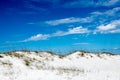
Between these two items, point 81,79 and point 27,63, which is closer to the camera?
point 81,79

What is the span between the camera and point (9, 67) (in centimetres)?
2675

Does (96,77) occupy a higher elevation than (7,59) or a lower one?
lower

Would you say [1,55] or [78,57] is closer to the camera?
[1,55]

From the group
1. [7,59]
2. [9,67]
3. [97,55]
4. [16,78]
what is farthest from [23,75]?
[97,55]

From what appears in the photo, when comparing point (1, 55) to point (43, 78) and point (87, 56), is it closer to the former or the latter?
point (43, 78)

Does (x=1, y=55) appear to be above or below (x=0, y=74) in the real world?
above

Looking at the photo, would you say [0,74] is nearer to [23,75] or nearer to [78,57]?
[23,75]

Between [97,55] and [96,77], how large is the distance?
32.3m

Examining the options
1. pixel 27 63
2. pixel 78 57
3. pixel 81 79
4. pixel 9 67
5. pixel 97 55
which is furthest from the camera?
pixel 97 55

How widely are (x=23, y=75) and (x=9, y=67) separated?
4557 millimetres

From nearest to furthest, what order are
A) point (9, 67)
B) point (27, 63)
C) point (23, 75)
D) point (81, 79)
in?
point (81, 79)
point (23, 75)
point (9, 67)
point (27, 63)

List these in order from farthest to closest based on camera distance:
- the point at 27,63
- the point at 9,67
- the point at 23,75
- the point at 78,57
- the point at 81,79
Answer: the point at 78,57 < the point at 27,63 < the point at 9,67 < the point at 23,75 < the point at 81,79

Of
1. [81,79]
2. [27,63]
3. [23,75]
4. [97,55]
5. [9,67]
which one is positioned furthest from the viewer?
[97,55]

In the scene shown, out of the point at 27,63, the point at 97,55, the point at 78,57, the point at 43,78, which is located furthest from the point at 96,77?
the point at 97,55
